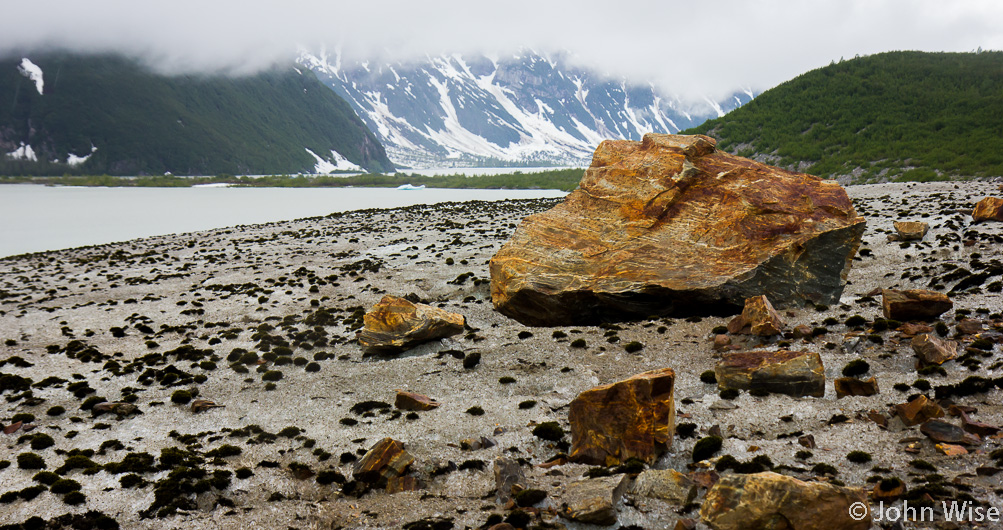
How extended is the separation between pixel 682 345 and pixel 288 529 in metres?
11.6

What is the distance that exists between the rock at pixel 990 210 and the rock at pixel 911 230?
345 centimetres

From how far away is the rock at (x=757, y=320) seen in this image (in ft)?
51.3

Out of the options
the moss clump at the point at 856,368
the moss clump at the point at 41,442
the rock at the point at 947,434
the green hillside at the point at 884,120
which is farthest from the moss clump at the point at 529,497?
the green hillside at the point at 884,120

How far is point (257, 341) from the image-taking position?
2036 cm

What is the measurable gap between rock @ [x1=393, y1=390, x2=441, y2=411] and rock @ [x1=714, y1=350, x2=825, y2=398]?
23.1ft

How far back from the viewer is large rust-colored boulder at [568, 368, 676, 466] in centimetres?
1034

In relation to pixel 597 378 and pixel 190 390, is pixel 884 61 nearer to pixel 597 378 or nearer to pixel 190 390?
pixel 597 378

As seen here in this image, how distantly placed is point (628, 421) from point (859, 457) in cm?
377

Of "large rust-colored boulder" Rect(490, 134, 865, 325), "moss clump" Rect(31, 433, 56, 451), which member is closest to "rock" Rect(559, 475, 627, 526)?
"large rust-colored boulder" Rect(490, 134, 865, 325)

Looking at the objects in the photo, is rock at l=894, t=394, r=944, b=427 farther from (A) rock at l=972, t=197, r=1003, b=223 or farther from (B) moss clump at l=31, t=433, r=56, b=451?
(A) rock at l=972, t=197, r=1003, b=223

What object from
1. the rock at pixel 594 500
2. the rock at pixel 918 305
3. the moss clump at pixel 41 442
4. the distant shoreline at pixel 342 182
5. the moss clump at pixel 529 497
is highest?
the distant shoreline at pixel 342 182

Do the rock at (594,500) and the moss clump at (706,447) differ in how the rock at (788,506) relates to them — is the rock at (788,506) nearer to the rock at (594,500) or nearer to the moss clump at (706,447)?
the rock at (594,500)

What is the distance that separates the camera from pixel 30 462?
1134cm

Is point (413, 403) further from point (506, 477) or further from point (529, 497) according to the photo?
point (529, 497)
